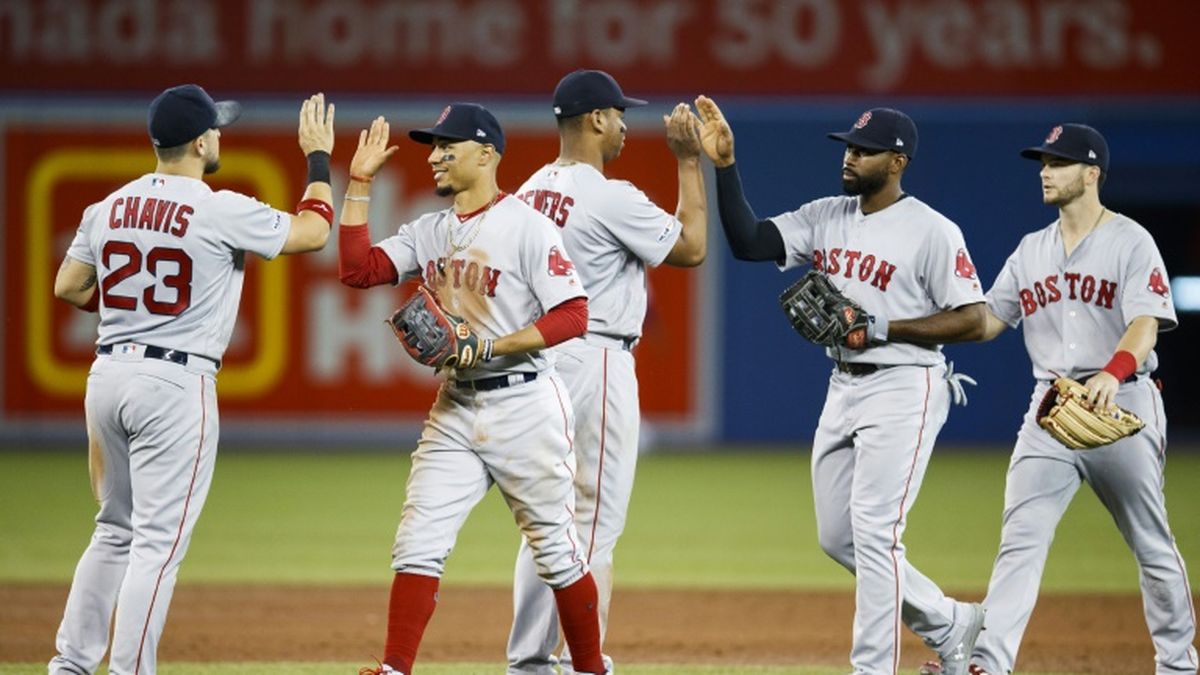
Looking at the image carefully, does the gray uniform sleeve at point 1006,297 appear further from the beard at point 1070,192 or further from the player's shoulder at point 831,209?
the player's shoulder at point 831,209

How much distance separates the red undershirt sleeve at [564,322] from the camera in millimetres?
5398

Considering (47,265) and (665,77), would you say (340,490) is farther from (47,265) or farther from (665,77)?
(665,77)

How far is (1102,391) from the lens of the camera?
224 inches

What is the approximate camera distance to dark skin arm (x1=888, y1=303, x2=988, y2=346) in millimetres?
5820

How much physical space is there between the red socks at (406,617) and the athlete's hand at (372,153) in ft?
4.24

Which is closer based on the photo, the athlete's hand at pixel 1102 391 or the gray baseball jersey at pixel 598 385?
the athlete's hand at pixel 1102 391

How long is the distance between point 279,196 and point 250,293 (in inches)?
38.3

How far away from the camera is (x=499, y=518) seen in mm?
11875

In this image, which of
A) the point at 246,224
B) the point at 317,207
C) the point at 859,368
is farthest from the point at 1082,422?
the point at 246,224

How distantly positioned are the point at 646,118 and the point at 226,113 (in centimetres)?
1080

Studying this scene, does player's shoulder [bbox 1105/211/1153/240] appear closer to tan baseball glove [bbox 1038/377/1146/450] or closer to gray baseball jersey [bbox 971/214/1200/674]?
gray baseball jersey [bbox 971/214/1200/674]

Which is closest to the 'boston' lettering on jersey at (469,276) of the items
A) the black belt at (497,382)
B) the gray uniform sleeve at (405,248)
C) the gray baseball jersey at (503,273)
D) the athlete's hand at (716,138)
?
the gray baseball jersey at (503,273)

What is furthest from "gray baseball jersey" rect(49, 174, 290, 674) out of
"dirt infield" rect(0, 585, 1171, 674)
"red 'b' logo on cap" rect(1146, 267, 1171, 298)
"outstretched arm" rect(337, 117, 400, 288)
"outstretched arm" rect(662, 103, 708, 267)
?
"red 'b' logo on cap" rect(1146, 267, 1171, 298)

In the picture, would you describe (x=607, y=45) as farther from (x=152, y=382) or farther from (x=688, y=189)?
(x=152, y=382)
